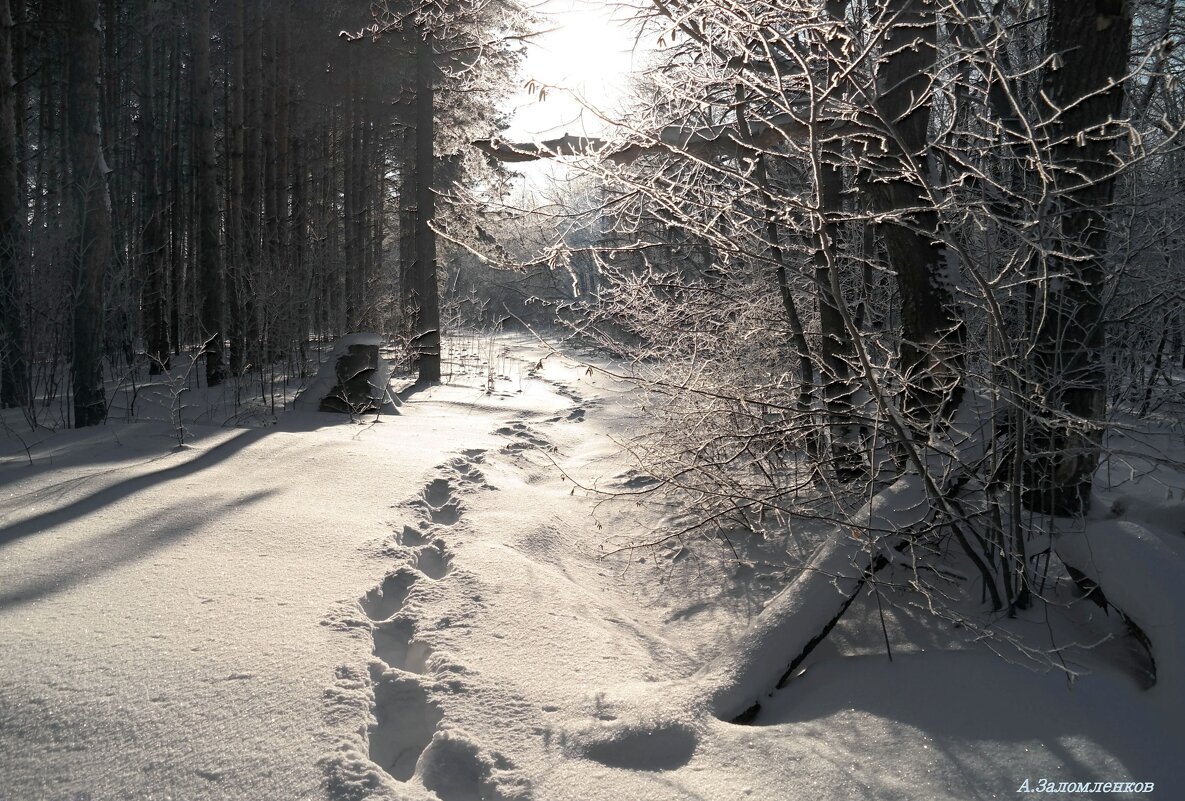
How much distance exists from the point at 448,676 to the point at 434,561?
126cm

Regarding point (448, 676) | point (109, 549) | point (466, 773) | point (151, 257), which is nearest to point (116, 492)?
point (109, 549)

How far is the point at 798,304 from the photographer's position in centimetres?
584

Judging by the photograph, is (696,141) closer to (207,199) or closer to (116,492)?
(116,492)

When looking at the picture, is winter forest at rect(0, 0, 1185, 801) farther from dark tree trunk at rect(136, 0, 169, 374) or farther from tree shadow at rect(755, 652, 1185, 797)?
dark tree trunk at rect(136, 0, 169, 374)

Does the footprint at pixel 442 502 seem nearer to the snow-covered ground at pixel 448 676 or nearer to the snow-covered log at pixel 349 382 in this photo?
the snow-covered ground at pixel 448 676

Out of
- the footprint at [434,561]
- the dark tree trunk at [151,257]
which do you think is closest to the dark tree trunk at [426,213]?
the dark tree trunk at [151,257]

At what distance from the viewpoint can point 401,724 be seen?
2.26 meters

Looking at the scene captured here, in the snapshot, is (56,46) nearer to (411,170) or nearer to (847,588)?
(411,170)

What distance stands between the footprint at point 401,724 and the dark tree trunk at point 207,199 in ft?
28.7

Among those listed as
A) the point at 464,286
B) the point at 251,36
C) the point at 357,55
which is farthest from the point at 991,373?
the point at 464,286

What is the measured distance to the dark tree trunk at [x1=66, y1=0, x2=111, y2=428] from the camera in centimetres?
638

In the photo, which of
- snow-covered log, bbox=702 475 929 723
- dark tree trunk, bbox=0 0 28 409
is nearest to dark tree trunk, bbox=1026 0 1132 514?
→ snow-covered log, bbox=702 475 929 723

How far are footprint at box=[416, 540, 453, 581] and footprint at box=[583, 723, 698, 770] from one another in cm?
149

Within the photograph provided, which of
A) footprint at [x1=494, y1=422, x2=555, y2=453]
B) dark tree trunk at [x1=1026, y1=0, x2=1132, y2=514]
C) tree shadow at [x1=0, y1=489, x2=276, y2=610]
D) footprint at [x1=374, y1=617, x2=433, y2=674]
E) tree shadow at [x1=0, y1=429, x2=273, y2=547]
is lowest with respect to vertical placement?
footprint at [x1=494, y1=422, x2=555, y2=453]
